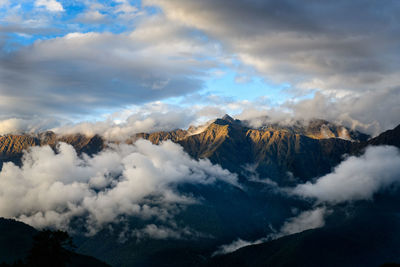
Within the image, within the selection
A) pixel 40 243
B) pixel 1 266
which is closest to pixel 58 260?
pixel 40 243

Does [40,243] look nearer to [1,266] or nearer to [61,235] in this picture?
[61,235]

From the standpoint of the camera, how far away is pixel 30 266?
11475cm

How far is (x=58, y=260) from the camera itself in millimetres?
114688

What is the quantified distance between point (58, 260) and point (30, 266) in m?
8.79

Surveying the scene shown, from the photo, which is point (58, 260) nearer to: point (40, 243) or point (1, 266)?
point (40, 243)

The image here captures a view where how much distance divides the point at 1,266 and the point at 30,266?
11896 mm

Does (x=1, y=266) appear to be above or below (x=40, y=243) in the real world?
below

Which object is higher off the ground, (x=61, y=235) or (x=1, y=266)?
→ (x=61, y=235)

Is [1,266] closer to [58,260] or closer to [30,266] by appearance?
[30,266]

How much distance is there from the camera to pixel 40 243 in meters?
115

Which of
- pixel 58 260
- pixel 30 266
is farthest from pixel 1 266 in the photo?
pixel 58 260

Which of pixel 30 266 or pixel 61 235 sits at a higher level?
pixel 61 235

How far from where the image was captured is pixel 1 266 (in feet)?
390

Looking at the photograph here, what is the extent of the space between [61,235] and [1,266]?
21091mm
